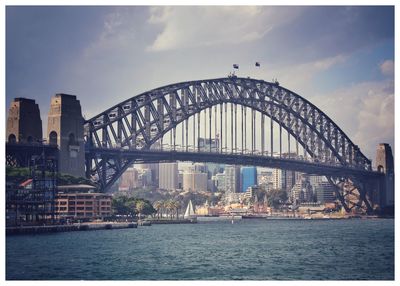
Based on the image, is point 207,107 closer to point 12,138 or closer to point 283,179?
point 12,138

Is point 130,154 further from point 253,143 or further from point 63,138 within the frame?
point 253,143

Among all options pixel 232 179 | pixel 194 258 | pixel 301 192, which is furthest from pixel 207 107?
pixel 232 179

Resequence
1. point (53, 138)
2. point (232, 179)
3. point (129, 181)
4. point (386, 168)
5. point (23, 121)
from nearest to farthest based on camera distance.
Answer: point (23, 121) → point (53, 138) → point (386, 168) → point (129, 181) → point (232, 179)

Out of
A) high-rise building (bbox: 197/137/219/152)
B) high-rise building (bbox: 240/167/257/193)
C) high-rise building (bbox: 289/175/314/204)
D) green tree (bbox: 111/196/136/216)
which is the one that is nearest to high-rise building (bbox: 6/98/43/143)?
green tree (bbox: 111/196/136/216)

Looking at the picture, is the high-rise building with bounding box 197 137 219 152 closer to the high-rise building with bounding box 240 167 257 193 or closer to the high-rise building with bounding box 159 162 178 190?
the high-rise building with bounding box 159 162 178 190

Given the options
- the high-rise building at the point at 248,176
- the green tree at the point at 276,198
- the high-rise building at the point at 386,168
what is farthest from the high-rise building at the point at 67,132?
the high-rise building at the point at 248,176

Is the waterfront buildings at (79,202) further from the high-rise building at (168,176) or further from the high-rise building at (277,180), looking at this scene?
the high-rise building at (277,180)
